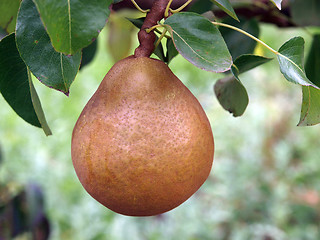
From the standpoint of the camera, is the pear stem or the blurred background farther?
the blurred background

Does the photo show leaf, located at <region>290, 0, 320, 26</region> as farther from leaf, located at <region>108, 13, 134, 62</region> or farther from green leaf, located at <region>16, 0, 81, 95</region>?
green leaf, located at <region>16, 0, 81, 95</region>

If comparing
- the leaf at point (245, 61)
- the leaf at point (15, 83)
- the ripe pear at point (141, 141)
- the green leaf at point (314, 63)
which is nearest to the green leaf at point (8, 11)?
the leaf at point (15, 83)

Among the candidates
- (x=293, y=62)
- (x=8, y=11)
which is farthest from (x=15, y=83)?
(x=293, y=62)

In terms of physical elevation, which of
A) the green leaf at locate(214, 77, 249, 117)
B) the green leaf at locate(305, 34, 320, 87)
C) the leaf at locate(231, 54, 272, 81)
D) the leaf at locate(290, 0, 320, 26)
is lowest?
the green leaf at locate(305, 34, 320, 87)

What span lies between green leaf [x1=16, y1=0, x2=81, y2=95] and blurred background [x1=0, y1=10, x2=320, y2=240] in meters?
0.68

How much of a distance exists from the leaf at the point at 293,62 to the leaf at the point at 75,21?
20cm

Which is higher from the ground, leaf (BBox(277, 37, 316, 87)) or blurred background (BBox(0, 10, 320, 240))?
leaf (BBox(277, 37, 316, 87))

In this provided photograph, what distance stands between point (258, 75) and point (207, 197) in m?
1.15

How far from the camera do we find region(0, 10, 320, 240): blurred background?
5.41 feet

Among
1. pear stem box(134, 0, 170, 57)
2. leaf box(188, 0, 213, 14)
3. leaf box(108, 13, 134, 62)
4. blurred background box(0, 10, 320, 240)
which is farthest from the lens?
blurred background box(0, 10, 320, 240)

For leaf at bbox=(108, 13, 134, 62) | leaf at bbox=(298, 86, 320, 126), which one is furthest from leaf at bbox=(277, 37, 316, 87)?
leaf at bbox=(108, 13, 134, 62)

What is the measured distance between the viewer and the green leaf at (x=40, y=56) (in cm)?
48

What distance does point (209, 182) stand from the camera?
97.0 inches

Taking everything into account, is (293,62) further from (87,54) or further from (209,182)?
(209,182)
